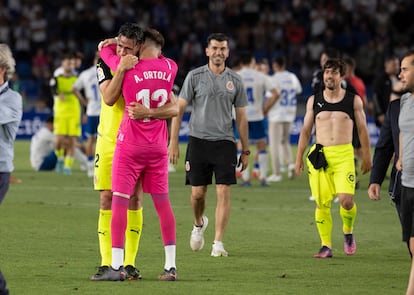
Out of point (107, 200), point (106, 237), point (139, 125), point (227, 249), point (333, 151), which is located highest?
point (139, 125)

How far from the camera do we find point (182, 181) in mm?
23406

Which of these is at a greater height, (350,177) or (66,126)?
(66,126)

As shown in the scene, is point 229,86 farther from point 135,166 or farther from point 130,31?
point 130,31

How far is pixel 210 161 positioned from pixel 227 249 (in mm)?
1062

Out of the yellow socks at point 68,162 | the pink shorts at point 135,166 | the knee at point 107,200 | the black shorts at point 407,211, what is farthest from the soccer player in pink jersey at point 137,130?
the yellow socks at point 68,162

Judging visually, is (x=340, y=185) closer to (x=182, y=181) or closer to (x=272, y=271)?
(x=272, y=271)

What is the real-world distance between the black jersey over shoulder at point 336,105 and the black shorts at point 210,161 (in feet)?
3.73

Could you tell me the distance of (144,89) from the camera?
11008mm

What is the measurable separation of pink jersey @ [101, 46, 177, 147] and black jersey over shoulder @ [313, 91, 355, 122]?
11.4 ft

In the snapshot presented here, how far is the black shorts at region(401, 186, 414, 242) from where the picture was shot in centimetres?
945

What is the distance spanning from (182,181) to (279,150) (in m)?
2.10

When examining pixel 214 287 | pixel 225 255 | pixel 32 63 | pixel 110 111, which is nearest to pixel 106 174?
pixel 110 111

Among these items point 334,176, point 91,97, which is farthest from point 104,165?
point 91,97

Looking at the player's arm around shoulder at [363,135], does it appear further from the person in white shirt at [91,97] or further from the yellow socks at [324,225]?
the person in white shirt at [91,97]
